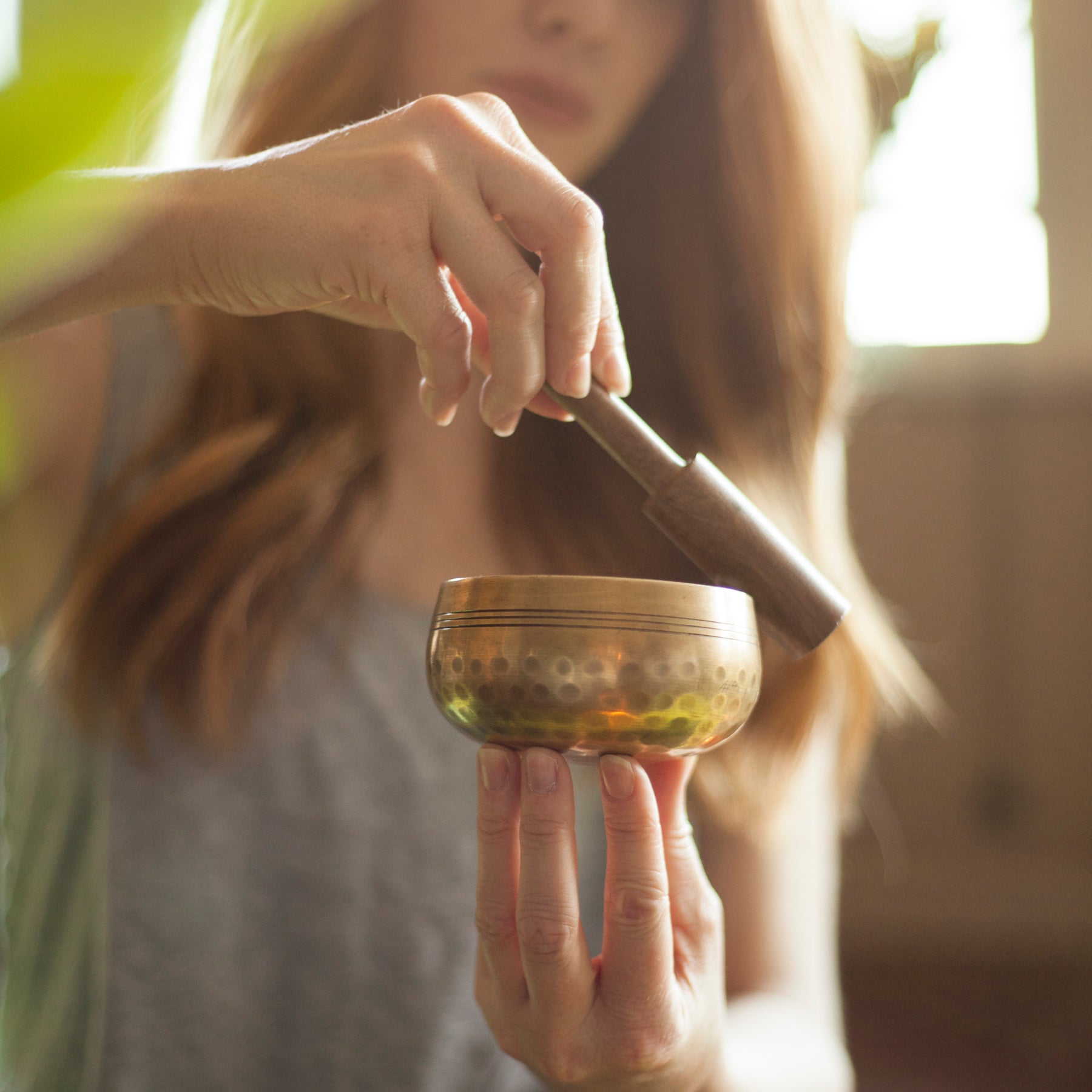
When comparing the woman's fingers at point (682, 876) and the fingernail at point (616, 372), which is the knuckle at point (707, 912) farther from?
the fingernail at point (616, 372)

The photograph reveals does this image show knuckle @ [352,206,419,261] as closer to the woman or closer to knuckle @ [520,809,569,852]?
knuckle @ [520,809,569,852]

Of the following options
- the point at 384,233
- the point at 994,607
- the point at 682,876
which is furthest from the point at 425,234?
the point at 994,607

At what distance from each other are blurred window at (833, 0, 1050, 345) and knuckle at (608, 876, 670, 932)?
3.06 metres

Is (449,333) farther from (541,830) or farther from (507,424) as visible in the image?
(541,830)

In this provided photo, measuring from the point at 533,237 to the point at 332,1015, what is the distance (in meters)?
0.84

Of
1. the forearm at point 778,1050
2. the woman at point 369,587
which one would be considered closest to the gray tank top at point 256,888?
the woman at point 369,587

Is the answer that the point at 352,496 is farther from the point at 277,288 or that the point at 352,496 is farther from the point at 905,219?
the point at 905,219

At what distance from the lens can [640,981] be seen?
25.9 inches

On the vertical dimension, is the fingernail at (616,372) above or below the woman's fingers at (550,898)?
above

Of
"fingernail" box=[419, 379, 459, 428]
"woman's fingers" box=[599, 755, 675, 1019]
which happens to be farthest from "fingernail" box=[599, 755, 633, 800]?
"fingernail" box=[419, 379, 459, 428]

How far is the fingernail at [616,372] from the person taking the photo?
69cm

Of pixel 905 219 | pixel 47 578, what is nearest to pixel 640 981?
pixel 47 578

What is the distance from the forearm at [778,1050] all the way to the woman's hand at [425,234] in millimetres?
603

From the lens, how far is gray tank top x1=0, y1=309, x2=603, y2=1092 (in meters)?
1.05
